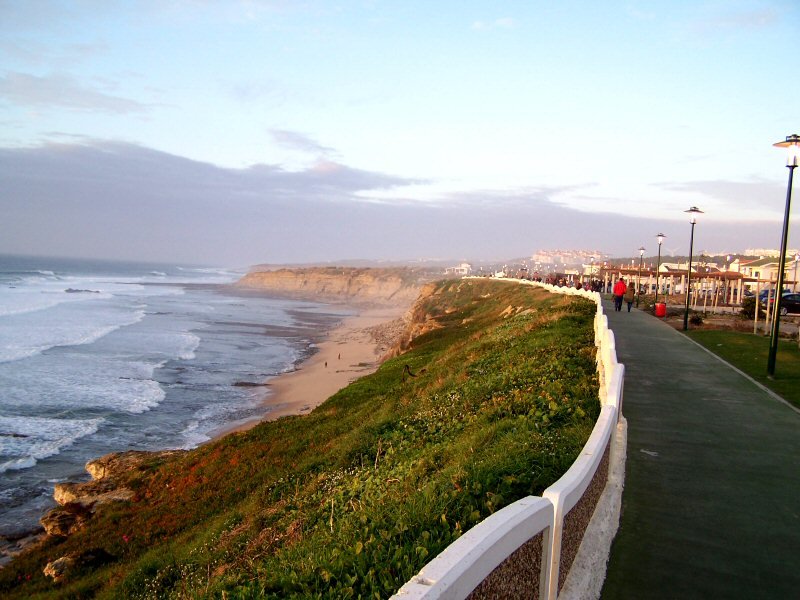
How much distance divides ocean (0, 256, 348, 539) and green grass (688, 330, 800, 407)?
17.1 meters

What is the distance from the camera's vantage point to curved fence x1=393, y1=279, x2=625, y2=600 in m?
2.97

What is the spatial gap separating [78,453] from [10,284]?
87243 millimetres

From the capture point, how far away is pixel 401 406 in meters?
16.7

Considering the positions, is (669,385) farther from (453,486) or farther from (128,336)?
(128,336)

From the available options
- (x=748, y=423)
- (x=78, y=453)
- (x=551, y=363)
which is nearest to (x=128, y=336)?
(x=78, y=453)

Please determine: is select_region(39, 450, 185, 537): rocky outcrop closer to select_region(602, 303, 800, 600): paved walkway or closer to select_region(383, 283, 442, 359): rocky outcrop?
select_region(602, 303, 800, 600): paved walkway

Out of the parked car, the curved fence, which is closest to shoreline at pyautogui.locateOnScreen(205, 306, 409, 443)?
the curved fence

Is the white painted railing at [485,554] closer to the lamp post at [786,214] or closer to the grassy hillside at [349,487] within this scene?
the grassy hillside at [349,487]

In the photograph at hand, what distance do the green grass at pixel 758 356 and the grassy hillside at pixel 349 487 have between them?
4138 mm

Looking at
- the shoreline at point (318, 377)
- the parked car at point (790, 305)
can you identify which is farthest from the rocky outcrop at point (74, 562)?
the parked car at point (790, 305)

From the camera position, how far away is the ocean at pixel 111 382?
18625mm

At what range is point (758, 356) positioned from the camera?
742 inches

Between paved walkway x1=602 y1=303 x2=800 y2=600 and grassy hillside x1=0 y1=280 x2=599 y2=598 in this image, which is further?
grassy hillside x1=0 y1=280 x2=599 y2=598

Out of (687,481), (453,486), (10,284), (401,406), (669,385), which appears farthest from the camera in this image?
(10,284)
